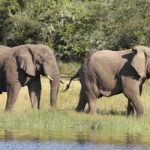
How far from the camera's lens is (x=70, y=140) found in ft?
44.9

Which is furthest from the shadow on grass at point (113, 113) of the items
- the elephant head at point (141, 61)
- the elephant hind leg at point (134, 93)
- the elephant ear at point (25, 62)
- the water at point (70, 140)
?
the water at point (70, 140)

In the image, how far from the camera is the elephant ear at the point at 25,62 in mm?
18719

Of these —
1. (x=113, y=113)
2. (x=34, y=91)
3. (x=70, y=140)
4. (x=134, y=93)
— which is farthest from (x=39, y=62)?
(x=70, y=140)

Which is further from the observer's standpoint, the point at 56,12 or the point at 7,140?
the point at 56,12

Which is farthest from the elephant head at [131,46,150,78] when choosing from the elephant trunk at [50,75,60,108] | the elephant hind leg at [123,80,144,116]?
the elephant trunk at [50,75,60,108]

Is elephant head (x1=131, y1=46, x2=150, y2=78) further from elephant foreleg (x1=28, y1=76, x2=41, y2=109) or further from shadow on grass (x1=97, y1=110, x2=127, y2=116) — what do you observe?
elephant foreleg (x1=28, y1=76, x2=41, y2=109)

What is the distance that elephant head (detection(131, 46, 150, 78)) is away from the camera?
711 inches

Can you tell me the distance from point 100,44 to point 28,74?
2161 centimetres

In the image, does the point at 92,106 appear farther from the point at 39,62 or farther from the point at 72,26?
the point at 72,26

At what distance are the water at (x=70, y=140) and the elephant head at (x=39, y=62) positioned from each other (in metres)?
3.96

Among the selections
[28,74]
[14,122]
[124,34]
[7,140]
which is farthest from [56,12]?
[7,140]

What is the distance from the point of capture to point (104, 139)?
13930 millimetres

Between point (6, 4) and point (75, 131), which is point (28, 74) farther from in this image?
point (6, 4)

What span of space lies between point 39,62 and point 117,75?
243 cm
